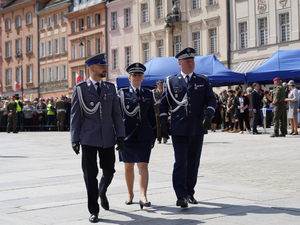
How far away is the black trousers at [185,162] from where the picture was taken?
6.73 metres

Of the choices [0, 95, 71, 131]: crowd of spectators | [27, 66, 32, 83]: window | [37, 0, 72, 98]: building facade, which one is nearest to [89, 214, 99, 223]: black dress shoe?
[0, 95, 71, 131]: crowd of spectators

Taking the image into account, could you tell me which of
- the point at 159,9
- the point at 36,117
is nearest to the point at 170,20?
the point at 159,9

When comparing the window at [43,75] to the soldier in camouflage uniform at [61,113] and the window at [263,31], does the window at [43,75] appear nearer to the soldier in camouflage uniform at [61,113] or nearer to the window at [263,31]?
the window at [263,31]

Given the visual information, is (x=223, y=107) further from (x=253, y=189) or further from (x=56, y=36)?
(x=56, y=36)

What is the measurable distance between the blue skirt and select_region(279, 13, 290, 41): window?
95.4ft

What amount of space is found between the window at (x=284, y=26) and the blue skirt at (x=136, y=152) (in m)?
29.1

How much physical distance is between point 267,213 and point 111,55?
4614 cm

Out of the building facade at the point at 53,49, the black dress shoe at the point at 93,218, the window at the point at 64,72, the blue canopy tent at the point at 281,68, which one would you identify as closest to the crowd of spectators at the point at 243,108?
the blue canopy tent at the point at 281,68

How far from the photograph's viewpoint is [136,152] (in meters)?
6.91

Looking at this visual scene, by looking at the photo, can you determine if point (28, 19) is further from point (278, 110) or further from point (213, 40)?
point (278, 110)

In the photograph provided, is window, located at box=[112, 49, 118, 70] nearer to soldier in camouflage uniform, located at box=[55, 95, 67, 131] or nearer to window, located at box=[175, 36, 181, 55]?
window, located at box=[175, 36, 181, 55]

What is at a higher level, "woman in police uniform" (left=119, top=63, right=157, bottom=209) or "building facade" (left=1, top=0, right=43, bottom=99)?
"building facade" (left=1, top=0, right=43, bottom=99)

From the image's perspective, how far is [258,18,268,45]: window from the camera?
35991 millimetres

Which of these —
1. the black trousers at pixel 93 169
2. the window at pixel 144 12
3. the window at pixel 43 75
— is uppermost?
the window at pixel 144 12
